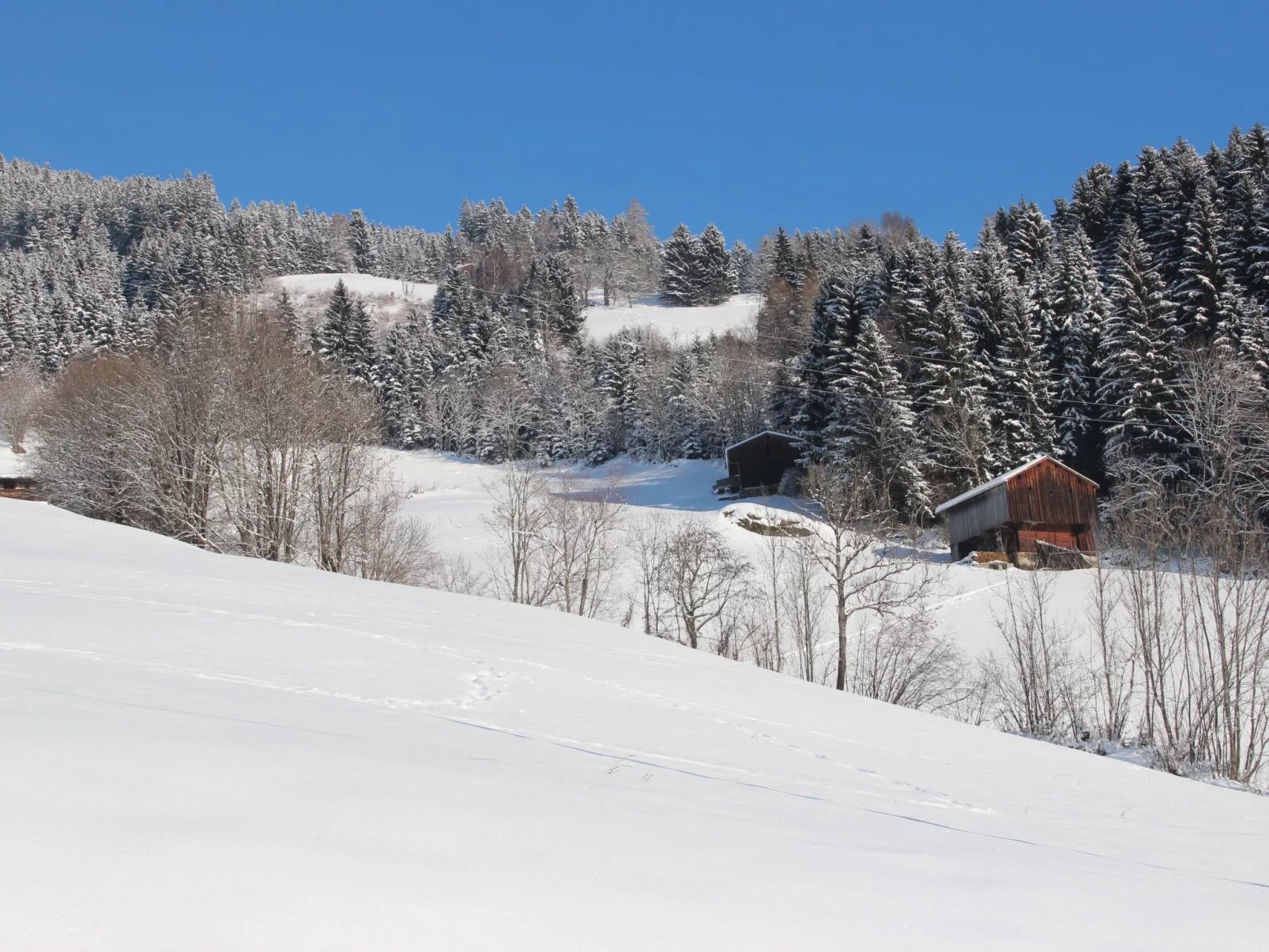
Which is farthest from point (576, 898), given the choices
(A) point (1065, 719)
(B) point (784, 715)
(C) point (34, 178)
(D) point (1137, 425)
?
(C) point (34, 178)

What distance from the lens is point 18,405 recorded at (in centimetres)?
6781

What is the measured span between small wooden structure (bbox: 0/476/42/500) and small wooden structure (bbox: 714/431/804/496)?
37335mm

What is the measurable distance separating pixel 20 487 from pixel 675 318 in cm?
7932

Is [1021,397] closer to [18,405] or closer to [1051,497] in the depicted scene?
[1051,497]

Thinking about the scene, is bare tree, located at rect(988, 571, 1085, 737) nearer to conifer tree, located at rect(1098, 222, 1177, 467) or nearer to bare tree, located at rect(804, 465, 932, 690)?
bare tree, located at rect(804, 465, 932, 690)

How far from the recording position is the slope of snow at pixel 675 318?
337 feet

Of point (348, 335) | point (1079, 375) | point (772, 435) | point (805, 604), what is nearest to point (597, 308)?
point (348, 335)

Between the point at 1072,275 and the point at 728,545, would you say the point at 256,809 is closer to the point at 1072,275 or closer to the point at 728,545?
the point at 728,545

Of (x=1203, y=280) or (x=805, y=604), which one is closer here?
(x=805, y=604)

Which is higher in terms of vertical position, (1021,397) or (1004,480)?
(1021,397)

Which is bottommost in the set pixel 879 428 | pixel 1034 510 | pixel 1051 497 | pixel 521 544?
pixel 521 544

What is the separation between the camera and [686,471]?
65438mm

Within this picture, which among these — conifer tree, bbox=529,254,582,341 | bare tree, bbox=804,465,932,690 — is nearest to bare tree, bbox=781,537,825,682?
bare tree, bbox=804,465,932,690

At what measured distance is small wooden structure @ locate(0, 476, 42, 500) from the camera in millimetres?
38031
